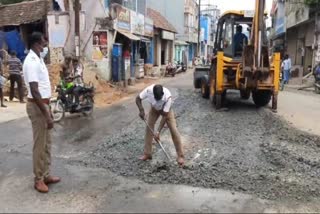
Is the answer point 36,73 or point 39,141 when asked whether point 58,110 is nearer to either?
point 39,141

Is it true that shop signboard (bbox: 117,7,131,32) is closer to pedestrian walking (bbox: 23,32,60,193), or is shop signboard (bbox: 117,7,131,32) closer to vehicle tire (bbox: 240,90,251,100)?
vehicle tire (bbox: 240,90,251,100)

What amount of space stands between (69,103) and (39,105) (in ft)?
22.2

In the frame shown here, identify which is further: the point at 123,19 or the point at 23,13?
the point at 123,19

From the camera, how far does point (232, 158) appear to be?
732cm

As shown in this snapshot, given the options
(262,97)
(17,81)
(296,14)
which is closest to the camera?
(262,97)

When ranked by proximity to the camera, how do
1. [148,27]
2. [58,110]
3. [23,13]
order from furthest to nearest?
[148,27], [23,13], [58,110]

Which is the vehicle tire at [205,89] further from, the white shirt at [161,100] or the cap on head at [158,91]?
the cap on head at [158,91]

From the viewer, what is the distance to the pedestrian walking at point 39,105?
17.7 feet

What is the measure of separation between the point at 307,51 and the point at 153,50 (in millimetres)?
11910

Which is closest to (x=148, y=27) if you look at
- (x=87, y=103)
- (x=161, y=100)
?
(x=87, y=103)

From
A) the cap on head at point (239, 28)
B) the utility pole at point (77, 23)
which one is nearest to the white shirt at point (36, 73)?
the cap on head at point (239, 28)

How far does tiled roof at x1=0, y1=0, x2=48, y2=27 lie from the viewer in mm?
21844

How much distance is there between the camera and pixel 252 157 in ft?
24.5

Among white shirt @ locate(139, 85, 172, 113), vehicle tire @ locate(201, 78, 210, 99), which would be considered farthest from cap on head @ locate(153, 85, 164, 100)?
vehicle tire @ locate(201, 78, 210, 99)
